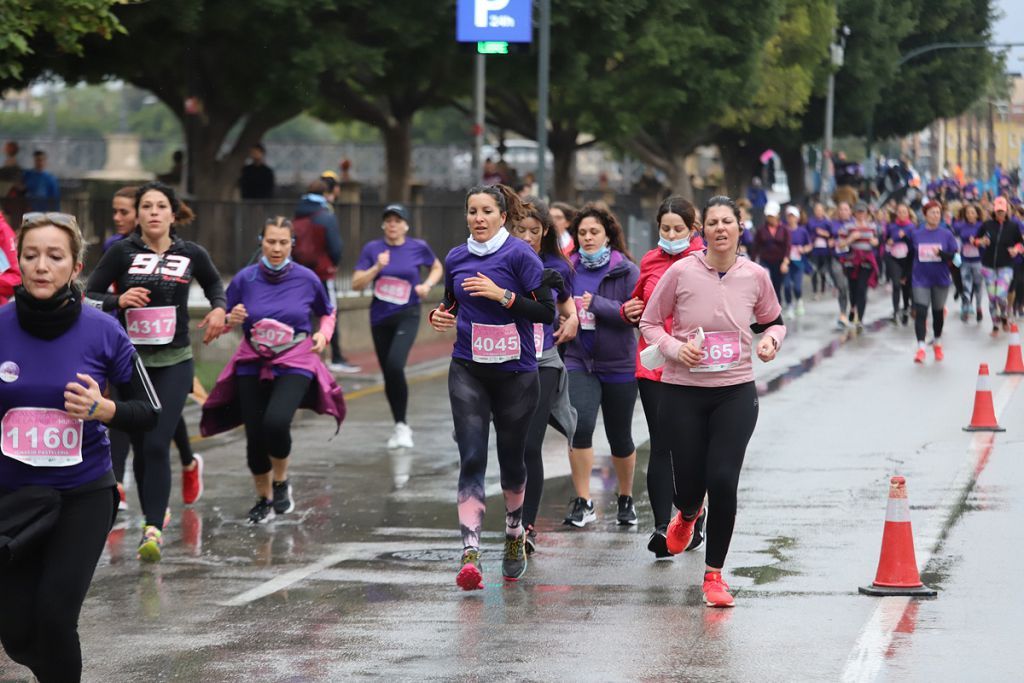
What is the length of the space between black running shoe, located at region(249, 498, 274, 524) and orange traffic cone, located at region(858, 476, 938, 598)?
3.87m

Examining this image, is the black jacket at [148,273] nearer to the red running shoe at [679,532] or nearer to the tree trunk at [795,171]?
the red running shoe at [679,532]

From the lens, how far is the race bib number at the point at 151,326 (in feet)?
33.1

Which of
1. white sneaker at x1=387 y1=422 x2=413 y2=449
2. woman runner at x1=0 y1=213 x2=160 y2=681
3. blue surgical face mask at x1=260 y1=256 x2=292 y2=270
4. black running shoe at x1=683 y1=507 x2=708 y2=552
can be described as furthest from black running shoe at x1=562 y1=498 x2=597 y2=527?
woman runner at x1=0 y1=213 x2=160 y2=681

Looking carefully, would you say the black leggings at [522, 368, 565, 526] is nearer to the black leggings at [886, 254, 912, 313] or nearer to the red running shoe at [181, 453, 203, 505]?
the red running shoe at [181, 453, 203, 505]

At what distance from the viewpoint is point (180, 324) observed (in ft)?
33.5

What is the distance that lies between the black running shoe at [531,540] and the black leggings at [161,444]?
1.85 m

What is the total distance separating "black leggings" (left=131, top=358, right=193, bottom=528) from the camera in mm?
10078

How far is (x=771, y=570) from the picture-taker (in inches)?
369

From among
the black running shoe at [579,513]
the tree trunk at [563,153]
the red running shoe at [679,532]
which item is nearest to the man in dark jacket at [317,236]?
the black running shoe at [579,513]

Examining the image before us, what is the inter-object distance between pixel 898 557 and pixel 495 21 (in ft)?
53.5

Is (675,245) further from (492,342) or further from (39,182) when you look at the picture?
(39,182)

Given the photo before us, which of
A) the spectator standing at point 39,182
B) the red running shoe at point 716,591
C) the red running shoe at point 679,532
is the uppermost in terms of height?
the spectator standing at point 39,182

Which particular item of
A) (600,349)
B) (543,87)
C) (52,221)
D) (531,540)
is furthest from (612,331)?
(543,87)

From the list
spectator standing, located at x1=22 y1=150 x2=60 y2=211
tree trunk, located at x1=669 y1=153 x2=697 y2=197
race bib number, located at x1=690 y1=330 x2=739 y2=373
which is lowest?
race bib number, located at x1=690 y1=330 x2=739 y2=373
